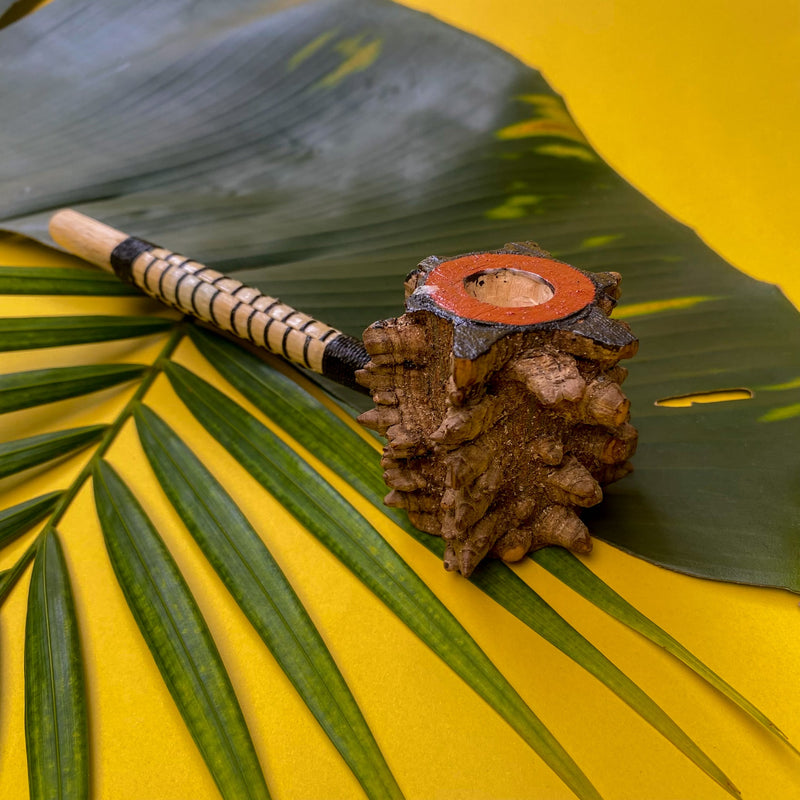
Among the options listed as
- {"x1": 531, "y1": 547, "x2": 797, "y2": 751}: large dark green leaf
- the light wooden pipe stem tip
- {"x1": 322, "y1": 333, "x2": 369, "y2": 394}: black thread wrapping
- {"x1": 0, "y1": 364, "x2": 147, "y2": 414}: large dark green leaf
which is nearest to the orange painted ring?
{"x1": 322, "y1": 333, "x2": 369, "y2": 394}: black thread wrapping

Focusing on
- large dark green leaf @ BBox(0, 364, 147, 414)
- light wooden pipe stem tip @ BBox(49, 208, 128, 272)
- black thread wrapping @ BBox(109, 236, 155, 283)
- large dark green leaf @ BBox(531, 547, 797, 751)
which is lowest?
large dark green leaf @ BBox(531, 547, 797, 751)

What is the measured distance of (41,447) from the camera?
3.44ft

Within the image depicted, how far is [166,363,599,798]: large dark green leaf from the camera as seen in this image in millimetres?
775

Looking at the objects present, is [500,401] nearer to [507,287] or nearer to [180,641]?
[507,287]

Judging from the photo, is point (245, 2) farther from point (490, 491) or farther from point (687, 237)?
point (490, 491)

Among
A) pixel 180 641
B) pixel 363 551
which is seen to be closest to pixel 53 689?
pixel 180 641

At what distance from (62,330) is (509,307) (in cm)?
68

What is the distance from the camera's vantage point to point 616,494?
101 centimetres

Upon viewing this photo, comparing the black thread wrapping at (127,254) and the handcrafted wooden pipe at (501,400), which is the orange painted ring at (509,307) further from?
the black thread wrapping at (127,254)

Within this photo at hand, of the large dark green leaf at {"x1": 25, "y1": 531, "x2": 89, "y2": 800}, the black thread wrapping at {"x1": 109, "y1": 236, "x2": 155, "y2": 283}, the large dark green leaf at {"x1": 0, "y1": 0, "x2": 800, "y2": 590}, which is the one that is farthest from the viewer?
the black thread wrapping at {"x1": 109, "y1": 236, "x2": 155, "y2": 283}

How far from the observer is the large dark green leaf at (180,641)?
2.43 feet

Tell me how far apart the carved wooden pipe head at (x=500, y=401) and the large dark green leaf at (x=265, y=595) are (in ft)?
0.55

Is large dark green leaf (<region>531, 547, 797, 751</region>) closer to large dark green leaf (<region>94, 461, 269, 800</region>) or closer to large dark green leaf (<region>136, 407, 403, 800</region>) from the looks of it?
large dark green leaf (<region>136, 407, 403, 800</region>)

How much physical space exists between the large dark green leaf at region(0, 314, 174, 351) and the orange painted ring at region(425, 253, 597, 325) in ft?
1.86
